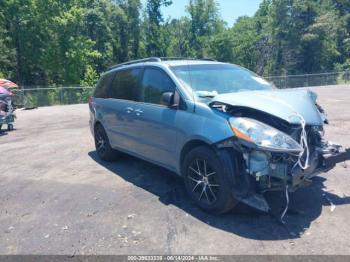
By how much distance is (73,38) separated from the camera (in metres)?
40.8

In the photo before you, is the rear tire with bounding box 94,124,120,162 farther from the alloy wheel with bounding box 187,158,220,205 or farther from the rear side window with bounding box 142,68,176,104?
the alloy wheel with bounding box 187,158,220,205

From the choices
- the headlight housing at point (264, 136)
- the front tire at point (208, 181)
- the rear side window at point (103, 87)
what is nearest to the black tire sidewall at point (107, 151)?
the rear side window at point (103, 87)

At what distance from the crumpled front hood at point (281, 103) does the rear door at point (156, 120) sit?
0.87 meters

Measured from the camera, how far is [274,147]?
3.92m

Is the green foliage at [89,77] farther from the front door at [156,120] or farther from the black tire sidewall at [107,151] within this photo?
the front door at [156,120]

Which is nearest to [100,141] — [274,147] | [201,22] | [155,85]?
[155,85]

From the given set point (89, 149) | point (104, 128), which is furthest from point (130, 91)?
point (89, 149)

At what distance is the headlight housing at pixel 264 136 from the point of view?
12.9 feet

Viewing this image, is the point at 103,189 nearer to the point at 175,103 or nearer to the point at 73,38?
the point at 175,103

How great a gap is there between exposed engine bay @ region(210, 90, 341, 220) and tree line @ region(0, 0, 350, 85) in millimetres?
38883

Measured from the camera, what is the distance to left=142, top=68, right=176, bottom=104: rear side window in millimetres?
5371

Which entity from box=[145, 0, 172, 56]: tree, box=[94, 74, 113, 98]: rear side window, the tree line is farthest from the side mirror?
box=[145, 0, 172, 56]: tree

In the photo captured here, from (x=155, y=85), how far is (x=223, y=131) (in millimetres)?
1777

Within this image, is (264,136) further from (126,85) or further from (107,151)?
(107,151)
